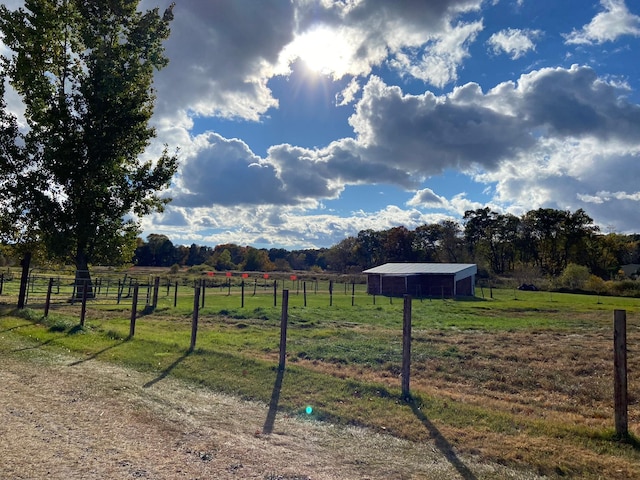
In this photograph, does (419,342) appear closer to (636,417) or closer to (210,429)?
(636,417)

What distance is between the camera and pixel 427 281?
4616 cm

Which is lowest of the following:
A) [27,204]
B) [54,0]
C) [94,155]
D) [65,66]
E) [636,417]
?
[636,417]

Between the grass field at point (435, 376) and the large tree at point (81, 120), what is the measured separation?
7.78 meters

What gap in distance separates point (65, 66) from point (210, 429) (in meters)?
22.4

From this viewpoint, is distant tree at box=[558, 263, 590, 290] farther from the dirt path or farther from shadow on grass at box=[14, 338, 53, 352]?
the dirt path

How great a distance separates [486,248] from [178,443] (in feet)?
301

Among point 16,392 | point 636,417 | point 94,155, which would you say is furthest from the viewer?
point 94,155

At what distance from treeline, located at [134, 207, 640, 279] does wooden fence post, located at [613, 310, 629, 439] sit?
6433 centimetres

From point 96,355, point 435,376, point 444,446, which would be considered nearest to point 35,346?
point 96,355

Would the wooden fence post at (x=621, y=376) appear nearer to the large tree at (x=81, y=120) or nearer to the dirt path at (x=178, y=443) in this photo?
the dirt path at (x=178, y=443)

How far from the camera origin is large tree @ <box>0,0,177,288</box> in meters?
20.0

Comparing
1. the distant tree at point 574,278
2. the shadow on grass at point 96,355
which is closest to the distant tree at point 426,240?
the distant tree at point 574,278

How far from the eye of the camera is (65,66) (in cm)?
2128

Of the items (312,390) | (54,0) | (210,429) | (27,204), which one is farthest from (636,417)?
(54,0)
